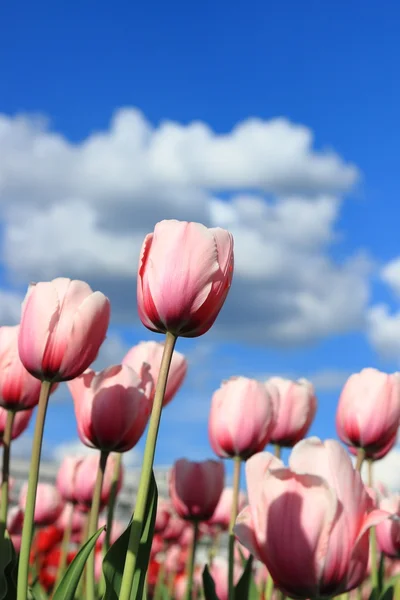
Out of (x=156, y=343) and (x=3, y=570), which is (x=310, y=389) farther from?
(x=3, y=570)

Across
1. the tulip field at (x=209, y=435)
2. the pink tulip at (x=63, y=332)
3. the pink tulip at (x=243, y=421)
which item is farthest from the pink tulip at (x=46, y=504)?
the pink tulip at (x=63, y=332)

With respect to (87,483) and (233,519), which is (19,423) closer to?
(87,483)

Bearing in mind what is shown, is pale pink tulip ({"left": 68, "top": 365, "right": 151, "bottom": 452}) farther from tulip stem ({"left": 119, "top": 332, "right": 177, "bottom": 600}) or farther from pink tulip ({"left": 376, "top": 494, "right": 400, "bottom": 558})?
pink tulip ({"left": 376, "top": 494, "right": 400, "bottom": 558})

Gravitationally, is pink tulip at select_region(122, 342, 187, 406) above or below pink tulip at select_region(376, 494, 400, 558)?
above

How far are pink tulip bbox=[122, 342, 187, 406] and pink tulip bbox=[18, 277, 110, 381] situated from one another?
1.30 feet

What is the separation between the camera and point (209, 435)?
110 inches

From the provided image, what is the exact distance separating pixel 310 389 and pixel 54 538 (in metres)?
2.70

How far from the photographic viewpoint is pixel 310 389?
325cm

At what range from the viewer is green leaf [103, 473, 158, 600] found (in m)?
1.70

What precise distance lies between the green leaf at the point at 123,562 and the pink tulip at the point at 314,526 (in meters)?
0.35

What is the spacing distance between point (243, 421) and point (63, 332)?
3.01 feet

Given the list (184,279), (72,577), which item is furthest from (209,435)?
(184,279)

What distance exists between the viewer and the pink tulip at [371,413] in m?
2.69

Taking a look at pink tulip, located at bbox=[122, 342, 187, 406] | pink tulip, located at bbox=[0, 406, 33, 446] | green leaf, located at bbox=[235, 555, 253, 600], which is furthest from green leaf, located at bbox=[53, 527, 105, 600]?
pink tulip, located at bbox=[0, 406, 33, 446]
